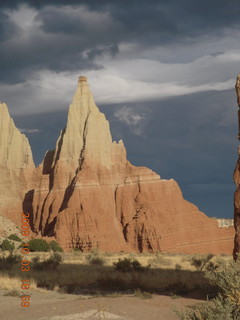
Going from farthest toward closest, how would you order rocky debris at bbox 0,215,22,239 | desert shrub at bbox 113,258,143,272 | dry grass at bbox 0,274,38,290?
rocky debris at bbox 0,215,22,239
desert shrub at bbox 113,258,143,272
dry grass at bbox 0,274,38,290

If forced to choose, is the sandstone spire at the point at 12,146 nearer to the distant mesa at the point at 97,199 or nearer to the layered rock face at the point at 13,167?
the layered rock face at the point at 13,167

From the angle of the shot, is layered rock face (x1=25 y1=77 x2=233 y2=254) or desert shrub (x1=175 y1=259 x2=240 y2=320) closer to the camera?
desert shrub (x1=175 y1=259 x2=240 y2=320)

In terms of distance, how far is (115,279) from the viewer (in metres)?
22.1

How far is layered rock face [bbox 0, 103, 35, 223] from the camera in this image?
85438 mm

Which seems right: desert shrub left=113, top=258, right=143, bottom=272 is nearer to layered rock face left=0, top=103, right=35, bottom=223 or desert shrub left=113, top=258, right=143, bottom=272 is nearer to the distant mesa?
the distant mesa

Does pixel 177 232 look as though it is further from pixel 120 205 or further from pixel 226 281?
pixel 226 281

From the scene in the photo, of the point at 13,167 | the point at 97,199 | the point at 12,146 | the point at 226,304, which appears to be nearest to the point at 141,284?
the point at 226,304

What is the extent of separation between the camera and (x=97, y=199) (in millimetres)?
75000

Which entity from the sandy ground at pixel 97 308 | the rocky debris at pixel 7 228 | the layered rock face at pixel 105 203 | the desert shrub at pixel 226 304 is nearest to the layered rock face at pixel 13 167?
the layered rock face at pixel 105 203

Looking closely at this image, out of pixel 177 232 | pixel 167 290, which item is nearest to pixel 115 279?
pixel 167 290

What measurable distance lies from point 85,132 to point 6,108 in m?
20.4

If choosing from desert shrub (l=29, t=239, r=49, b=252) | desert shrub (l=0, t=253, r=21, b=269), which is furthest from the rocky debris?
desert shrub (l=0, t=253, r=21, b=269)

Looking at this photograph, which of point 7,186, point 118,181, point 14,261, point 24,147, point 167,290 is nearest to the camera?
point 167,290

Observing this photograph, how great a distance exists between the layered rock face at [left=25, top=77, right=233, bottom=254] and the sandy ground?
5135 cm
